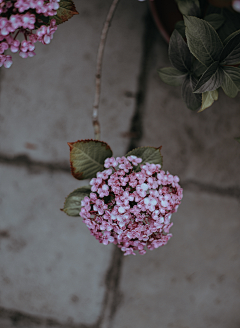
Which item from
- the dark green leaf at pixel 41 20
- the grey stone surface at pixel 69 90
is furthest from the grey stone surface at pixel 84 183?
the dark green leaf at pixel 41 20

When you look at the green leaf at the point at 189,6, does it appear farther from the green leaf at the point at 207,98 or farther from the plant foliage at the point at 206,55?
the green leaf at the point at 207,98

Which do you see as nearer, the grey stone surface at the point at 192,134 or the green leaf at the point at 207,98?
the green leaf at the point at 207,98

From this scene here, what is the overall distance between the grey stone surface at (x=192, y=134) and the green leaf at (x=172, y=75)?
12.2 inches

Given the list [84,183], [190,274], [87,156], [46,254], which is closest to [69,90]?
[84,183]

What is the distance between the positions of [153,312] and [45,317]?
49 centimetres

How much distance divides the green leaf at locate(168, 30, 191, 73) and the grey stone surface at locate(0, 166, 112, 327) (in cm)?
61

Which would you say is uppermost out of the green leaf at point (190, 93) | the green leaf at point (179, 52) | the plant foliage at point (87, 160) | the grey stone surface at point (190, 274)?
the green leaf at point (179, 52)

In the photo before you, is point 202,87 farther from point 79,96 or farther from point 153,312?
point 153,312

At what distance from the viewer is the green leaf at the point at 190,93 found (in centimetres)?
70

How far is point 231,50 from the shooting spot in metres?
0.61

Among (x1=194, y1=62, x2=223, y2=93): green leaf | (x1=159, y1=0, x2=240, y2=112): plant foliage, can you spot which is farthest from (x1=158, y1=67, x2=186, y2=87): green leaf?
(x1=194, y1=62, x2=223, y2=93): green leaf

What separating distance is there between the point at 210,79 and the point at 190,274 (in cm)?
86

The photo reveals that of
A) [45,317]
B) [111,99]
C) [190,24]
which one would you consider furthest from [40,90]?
[45,317]

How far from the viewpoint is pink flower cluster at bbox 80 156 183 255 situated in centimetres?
58
